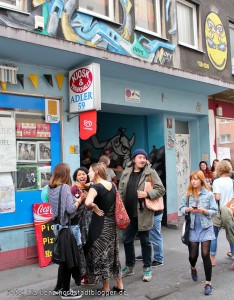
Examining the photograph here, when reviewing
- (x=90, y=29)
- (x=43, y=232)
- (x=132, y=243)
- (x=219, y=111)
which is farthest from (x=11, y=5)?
(x=219, y=111)

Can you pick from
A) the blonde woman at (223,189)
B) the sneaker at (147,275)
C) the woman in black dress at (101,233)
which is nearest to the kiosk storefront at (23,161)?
the woman in black dress at (101,233)

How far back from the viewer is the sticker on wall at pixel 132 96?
8453 millimetres

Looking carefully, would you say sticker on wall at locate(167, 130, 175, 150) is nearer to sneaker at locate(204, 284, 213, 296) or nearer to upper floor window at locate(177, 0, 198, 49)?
upper floor window at locate(177, 0, 198, 49)

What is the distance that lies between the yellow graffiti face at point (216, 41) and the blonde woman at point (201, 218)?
6.79 meters

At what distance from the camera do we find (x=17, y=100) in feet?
20.9

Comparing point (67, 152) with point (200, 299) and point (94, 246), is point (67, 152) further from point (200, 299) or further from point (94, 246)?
point (200, 299)

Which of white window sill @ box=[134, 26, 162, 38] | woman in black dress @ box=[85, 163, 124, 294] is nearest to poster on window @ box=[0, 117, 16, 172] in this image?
woman in black dress @ box=[85, 163, 124, 294]

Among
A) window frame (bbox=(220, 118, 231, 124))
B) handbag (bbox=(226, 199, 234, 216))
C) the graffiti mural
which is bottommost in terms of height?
handbag (bbox=(226, 199, 234, 216))

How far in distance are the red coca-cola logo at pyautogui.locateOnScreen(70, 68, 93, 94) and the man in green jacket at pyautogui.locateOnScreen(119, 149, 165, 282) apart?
2023 millimetres

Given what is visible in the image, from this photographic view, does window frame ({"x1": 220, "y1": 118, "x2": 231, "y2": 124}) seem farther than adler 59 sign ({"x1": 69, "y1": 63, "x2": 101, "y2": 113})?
Yes

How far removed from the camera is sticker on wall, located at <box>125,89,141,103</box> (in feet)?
27.7

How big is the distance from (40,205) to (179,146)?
573cm

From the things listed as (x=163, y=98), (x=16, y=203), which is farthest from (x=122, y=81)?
(x=16, y=203)

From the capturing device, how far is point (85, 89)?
6711 mm
